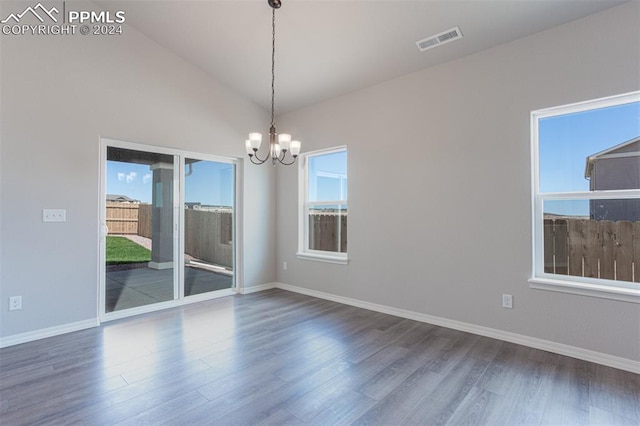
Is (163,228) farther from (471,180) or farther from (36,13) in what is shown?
(471,180)

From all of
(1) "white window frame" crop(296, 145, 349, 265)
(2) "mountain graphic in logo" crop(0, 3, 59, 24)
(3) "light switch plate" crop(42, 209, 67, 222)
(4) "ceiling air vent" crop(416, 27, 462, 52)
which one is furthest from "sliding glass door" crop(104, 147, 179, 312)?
(4) "ceiling air vent" crop(416, 27, 462, 52)

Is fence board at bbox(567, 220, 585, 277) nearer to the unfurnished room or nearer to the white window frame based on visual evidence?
the unfurnished room

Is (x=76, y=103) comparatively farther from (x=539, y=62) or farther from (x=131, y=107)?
(x=539, y=62)

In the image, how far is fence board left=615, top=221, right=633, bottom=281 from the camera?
2.69 meters

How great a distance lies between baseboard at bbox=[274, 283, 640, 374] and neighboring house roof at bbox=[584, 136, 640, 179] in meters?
1.55

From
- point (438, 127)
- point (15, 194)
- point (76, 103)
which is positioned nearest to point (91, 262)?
point (15, 194)

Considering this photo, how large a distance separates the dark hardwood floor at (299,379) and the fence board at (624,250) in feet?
2.67

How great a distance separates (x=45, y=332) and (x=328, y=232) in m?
3.50

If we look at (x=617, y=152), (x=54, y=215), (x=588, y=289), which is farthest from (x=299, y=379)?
(x=617, y=152)

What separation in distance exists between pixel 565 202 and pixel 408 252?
162cm

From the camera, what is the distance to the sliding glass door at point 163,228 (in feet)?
12.5

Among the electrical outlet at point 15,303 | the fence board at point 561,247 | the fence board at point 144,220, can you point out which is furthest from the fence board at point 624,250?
the electrical outlet at point 15,303

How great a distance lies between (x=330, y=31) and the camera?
3.35m

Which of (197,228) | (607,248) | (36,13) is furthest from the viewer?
(197,228)
